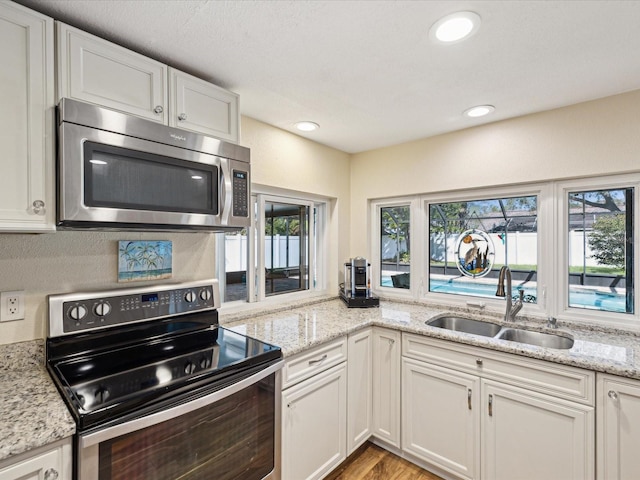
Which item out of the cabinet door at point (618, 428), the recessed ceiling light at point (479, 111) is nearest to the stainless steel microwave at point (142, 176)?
the recessed ceiling light at point (479, 111)

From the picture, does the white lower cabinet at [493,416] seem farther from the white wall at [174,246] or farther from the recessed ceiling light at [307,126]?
the recessed ceiling light at [307,126]

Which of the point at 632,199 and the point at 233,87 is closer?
the point at 233,87

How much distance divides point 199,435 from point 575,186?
2.44m

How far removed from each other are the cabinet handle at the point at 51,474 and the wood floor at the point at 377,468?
5.03 ft

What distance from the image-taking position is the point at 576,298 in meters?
2.13

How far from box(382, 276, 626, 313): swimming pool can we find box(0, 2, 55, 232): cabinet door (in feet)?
8.24

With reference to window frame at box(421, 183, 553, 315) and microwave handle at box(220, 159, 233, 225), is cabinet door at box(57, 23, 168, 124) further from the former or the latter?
window frame at box(421, 183, 553, 315)

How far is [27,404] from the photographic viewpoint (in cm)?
105

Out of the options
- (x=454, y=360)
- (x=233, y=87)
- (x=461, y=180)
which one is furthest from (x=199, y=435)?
(x=461, y=180)

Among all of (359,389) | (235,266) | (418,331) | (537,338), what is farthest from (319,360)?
(537,338)

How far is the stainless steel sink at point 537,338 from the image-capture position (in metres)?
1.96

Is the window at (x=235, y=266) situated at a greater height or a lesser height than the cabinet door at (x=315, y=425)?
greater

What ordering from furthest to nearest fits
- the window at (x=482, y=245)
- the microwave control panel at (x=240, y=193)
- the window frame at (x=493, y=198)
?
the window at (x=482, y=245) → the window frame at (x=493, y=198) → the microwave control panel at (x=240, y=193)

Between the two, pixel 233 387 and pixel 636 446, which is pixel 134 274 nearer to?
pixel 233 387
